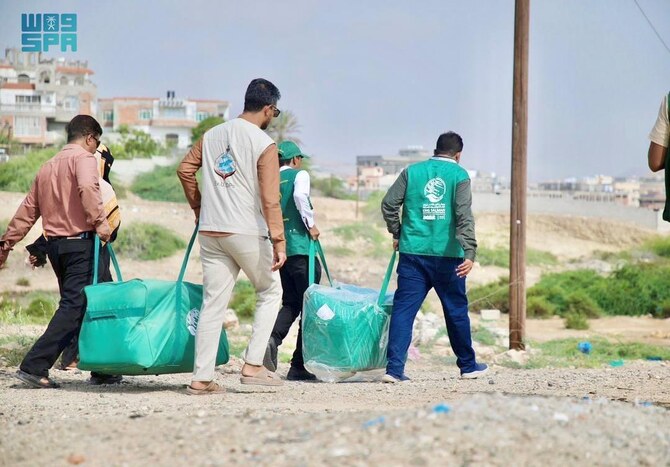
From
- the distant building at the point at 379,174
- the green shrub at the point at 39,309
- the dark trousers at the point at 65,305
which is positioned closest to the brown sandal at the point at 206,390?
the dark trousers at the point at 65,305

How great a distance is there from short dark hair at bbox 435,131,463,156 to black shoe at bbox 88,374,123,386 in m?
2.76

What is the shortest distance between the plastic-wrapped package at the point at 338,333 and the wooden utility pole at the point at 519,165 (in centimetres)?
301

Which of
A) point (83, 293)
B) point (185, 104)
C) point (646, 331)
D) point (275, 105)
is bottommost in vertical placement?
point (646, 331)

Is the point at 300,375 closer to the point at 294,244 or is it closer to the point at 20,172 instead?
the point at 294,244

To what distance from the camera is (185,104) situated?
267 feet

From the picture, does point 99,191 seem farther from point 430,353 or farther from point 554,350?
point 554,350

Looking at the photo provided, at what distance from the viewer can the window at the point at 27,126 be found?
175 feet

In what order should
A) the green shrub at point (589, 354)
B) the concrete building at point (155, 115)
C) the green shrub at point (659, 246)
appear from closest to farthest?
the green shrub at point (589, 354), the green shrub at point (659, 246), the concrete building at point (155, 115)

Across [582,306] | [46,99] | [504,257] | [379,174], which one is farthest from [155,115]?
[582,306]

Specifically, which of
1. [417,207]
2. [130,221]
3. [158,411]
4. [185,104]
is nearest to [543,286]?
[130,221]

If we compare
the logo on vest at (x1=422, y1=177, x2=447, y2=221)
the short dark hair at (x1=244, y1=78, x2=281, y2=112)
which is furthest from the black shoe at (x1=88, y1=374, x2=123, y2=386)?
the logo on vest at (x1=422, y1=177, x2=447, y2=221)

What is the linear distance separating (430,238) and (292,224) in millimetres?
1002

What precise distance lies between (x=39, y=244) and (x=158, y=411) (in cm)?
237

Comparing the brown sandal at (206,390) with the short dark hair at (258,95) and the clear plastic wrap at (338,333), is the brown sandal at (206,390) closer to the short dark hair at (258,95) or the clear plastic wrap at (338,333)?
the clear plastic wrap at (338,333)
